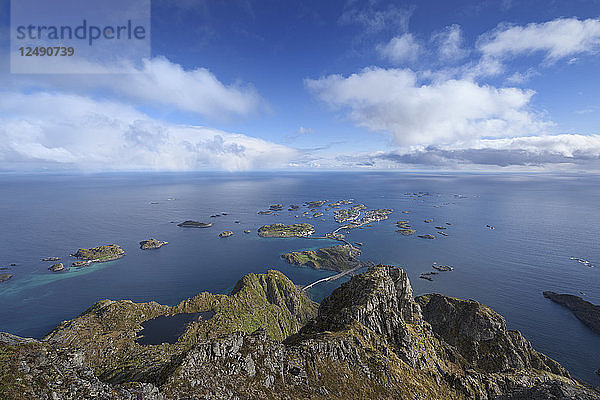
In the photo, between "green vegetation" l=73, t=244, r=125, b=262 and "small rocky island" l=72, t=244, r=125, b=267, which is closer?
"small rocky island" l=72, t=244, r=125, b=267

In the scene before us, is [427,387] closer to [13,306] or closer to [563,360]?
[563,360]

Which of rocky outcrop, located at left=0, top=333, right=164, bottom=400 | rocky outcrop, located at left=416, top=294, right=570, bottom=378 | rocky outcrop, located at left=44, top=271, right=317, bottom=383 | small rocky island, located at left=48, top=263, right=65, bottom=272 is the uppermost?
rocky outcrop, located at left=0, top=333, right=164, bottom=400

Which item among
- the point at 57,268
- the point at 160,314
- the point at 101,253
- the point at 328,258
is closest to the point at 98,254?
the point at 101,253

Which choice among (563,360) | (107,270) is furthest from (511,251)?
(107,270)

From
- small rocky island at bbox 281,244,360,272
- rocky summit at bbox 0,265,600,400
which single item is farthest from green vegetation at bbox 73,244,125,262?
small rocky island at bbox 281,244,360,272

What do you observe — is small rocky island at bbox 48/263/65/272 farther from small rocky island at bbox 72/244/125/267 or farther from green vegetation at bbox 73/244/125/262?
green vegetation at bbox 73/244/125/262

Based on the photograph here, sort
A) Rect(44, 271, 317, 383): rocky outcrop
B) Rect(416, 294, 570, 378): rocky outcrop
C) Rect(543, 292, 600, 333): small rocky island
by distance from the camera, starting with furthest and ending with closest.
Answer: Rect(543, 292, 600, 333): small rocky island
Rect(416, 294, 570, 378): rocky outcrop
Rect(44, 271, 317, 383): rocky outcrop
